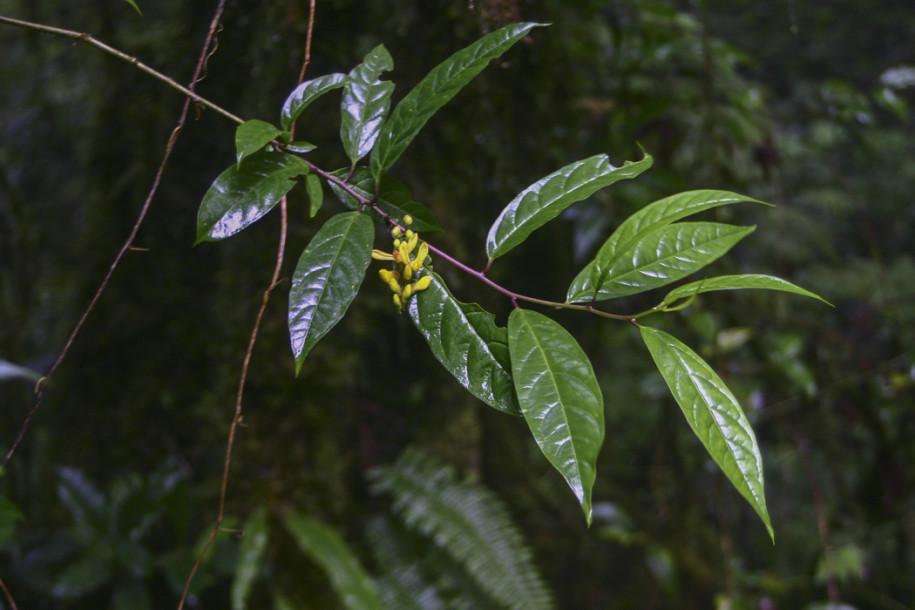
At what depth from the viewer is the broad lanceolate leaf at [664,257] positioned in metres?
0.54

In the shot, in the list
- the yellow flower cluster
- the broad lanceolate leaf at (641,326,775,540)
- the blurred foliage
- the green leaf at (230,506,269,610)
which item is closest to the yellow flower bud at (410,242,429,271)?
the yellow flower cluster

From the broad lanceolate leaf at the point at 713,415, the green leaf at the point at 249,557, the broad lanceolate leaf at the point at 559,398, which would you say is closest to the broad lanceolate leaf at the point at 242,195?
the broad lanceolate leaf at the point at 559,398

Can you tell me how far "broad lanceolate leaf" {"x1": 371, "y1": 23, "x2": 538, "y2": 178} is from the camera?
58cm

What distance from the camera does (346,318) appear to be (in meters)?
1.42

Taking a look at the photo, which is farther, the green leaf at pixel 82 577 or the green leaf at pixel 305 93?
the green leaf at pixel 82 577

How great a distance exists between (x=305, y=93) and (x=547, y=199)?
28 centimetres

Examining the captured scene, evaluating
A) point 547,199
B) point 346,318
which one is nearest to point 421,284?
point 547,199

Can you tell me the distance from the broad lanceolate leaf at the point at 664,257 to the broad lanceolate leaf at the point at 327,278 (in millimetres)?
238

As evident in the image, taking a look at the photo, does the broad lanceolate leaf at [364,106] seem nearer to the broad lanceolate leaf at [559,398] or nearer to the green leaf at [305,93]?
the green leaf at [305,93]

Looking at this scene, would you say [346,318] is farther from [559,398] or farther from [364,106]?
[559,398]

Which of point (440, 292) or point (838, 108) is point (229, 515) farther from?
point (838, 108)

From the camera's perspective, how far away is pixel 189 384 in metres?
1.59

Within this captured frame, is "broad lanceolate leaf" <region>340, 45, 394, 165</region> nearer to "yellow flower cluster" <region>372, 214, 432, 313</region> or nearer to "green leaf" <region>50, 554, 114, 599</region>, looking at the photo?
"yellow flower cluster" <region>372, 214, 432, 313</region>

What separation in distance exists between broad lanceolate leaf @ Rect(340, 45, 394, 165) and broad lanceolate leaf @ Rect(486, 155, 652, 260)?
0.17 meters
